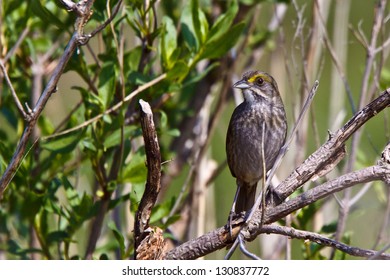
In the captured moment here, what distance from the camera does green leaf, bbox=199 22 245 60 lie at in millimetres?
3646

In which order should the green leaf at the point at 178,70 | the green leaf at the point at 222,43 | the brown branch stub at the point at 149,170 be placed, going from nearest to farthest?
the brown branch stub at the point at 149,170 → the green leaf at the point at 178,70 → the green leaf at the point at 222,43

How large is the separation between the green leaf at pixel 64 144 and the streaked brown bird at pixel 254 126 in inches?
39.0

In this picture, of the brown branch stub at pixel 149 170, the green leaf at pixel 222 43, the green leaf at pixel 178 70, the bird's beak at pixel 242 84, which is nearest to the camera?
the brown branch stub at pixel 149 170

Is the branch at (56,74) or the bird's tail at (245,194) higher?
the bird's tail at (245,194)

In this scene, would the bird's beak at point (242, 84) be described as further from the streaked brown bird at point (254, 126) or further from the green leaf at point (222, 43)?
the green leaf at point (222, 43)

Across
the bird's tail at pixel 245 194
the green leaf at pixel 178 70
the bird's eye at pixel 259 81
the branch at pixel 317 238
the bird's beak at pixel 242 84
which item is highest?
the bird's eye at pixel 259 81

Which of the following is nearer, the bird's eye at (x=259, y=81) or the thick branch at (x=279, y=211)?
the thick branch at (x=279, y=211)

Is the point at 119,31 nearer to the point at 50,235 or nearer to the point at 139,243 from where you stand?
the point at 50,235

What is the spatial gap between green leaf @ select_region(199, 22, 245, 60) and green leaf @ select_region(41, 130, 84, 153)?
2.21 feet

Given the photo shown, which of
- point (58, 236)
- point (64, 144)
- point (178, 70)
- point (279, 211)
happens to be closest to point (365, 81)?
point (178, 70)

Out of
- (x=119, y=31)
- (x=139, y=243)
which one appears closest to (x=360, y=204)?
(x=119, y=31)

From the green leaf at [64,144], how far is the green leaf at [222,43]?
673mm

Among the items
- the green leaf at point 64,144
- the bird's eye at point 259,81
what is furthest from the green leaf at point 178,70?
the bird's eye at point 259,81

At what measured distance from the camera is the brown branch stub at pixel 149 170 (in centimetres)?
255
